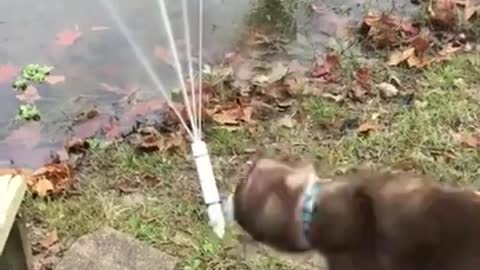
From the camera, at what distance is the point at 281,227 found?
118 inches

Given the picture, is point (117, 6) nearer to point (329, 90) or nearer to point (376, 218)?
point (329, 90)

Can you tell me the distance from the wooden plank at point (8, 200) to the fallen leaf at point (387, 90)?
65.2 inches

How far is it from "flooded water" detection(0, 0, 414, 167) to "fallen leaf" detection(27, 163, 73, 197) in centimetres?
21

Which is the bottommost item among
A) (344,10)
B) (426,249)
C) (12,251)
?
(344,10)

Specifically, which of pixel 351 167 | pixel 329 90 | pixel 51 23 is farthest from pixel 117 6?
pixel 351 167

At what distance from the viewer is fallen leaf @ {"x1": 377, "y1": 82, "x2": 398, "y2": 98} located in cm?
474

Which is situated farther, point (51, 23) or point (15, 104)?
point (51, 23)

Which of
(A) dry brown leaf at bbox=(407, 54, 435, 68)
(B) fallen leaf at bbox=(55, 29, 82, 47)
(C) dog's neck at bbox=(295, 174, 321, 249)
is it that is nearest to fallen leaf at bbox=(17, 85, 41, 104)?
(B) fallen leaf at bbox=(55, 29, 82, 47)

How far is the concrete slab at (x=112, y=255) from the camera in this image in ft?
13.0

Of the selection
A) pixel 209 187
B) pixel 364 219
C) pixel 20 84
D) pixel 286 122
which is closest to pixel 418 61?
pixel 286 122

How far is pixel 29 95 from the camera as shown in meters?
4.91

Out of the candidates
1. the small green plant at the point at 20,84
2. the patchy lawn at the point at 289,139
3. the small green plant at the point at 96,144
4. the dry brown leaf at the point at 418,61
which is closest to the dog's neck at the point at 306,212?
the patchy lawn at the point at 289,139

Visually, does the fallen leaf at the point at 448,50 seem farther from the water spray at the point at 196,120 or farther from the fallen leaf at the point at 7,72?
the fallen leaf at the point at 7,72

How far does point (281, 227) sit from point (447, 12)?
242 cm
